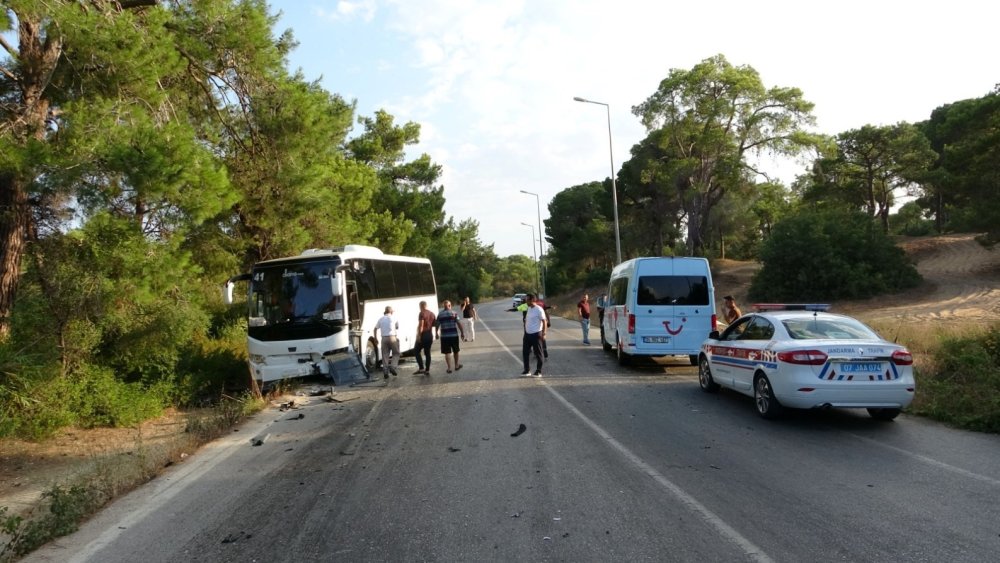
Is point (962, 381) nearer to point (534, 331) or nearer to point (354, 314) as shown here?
point (534, 331)

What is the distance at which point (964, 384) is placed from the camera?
937 cm

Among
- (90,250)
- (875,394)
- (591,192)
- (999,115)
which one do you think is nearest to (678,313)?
(875,394)

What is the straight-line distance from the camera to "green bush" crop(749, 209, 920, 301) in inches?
1273

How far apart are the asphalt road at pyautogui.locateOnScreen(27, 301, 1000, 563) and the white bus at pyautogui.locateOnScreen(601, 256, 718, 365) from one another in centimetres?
431

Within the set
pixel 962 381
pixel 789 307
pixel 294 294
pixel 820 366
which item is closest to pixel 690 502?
pixel 820 366

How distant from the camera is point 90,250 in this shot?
388 inches

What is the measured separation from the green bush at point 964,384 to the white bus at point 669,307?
4346mm

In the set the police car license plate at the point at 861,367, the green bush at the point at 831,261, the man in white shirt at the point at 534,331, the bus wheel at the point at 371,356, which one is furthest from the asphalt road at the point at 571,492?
the green bush at the point at 831,261

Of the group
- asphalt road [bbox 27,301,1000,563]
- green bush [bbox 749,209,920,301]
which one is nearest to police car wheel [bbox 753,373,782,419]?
asphalt road [bbox 27,301,1000,563]

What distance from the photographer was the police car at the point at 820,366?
25.7ft

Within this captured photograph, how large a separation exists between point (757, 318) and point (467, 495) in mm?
6101

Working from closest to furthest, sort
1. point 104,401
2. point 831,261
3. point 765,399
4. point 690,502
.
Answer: point 690,502 < point 765,399 < point 104,401 < point 831,261

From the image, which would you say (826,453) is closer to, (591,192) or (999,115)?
(999,115)

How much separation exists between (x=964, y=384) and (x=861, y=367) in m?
2.90
